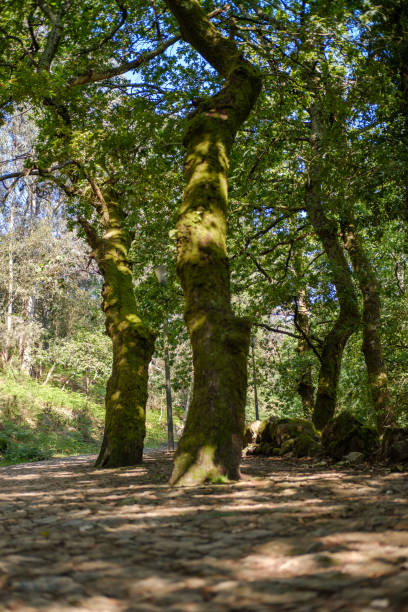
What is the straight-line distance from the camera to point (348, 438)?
27.7ft

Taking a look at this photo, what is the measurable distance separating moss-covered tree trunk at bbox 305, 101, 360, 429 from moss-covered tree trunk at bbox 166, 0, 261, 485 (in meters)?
2.76

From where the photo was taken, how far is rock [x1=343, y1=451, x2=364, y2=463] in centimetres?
776

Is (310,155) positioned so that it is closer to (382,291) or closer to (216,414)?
→ (382,291)

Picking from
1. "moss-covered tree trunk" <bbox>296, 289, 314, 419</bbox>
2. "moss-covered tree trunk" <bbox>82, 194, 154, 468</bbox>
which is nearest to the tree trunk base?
"moss-covered tree trunk" <bbox>82, 194, 154, 468</bbox>

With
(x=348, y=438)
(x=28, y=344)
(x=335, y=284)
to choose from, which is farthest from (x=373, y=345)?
(x=28, y=344)

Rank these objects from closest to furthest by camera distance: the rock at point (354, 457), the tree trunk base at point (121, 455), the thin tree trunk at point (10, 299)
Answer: the rock at point (354, 457)
the tree trunk base at point (121, 455)
the thin tree trunk at point (10, 299)

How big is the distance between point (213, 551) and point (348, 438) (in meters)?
6.08

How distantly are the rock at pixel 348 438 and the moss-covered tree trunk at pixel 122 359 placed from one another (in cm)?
370

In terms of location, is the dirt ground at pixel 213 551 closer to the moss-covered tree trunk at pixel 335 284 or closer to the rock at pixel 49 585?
the rock at pixel 49 585

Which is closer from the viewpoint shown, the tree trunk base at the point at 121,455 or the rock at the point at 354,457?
the rock at the point at 354,457

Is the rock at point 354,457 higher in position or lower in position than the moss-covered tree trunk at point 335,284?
lower

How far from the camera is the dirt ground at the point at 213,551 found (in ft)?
6.95

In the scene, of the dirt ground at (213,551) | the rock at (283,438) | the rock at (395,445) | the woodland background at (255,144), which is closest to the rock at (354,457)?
the rock at (395,445)

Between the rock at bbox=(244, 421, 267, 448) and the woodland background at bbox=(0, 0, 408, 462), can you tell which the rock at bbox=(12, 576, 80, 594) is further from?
the rock at bbox=(244, 421, 267, 448)
